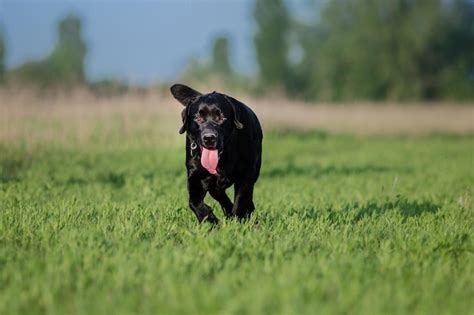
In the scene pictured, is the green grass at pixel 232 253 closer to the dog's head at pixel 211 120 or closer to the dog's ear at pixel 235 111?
the dog's head at pixel 211 120

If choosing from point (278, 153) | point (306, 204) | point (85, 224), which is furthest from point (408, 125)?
point (85, 224)

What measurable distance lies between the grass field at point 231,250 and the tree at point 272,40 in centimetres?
5228

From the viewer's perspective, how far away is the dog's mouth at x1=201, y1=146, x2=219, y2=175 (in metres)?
5.69

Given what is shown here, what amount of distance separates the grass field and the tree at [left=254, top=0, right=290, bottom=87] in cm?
5228

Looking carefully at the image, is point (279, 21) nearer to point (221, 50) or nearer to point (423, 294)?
point (221, 50)

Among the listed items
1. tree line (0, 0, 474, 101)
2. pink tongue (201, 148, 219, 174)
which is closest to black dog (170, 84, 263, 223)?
pink tongue (201, 148, 219, 174)

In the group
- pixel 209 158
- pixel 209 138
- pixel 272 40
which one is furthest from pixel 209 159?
pixel 272 40

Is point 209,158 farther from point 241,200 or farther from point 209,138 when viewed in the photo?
point 241,200

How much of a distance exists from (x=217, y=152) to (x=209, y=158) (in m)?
0.09

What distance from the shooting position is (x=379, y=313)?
322 centimetres

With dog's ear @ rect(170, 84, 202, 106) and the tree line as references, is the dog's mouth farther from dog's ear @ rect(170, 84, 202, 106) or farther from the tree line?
the tree line

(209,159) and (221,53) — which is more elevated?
(209,159)

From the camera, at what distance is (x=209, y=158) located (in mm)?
→ 5699

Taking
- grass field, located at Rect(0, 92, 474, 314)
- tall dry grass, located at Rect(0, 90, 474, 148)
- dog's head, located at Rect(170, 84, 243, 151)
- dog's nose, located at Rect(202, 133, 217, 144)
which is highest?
dog's head, located at Rect(170, 84, 243, 151)
